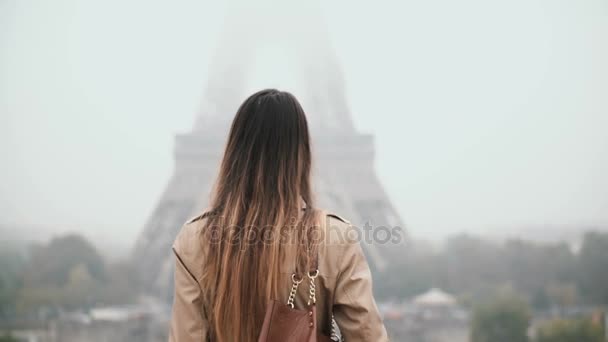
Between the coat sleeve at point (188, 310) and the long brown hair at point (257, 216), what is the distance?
0.02 m

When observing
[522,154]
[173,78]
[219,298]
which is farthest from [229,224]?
[522,154]

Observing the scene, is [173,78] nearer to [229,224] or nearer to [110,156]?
[110,156]

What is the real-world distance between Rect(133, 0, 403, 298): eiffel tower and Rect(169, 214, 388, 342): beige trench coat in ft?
15.3

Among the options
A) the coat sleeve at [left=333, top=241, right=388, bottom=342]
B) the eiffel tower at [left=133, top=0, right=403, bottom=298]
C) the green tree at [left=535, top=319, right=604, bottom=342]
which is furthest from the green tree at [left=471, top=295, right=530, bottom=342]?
the coat sleeve at [left=333, top=241, right=388, bottom=342]

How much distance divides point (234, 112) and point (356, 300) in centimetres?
514

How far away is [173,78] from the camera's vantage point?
598 cm

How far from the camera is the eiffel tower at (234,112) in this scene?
6.03 meters

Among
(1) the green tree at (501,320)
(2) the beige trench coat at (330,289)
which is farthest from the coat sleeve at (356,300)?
(1) the green tree at (501,320)

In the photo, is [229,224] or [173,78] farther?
[173,78]

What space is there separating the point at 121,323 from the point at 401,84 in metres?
3.73

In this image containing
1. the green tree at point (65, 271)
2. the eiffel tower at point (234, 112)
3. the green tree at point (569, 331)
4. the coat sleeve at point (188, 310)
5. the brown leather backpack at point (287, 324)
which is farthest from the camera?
the eiffel tower at point (234, 112)

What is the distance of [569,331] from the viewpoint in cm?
566

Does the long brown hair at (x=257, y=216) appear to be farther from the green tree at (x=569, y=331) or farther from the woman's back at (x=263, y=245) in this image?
the green tree at (x=569, y=331)
